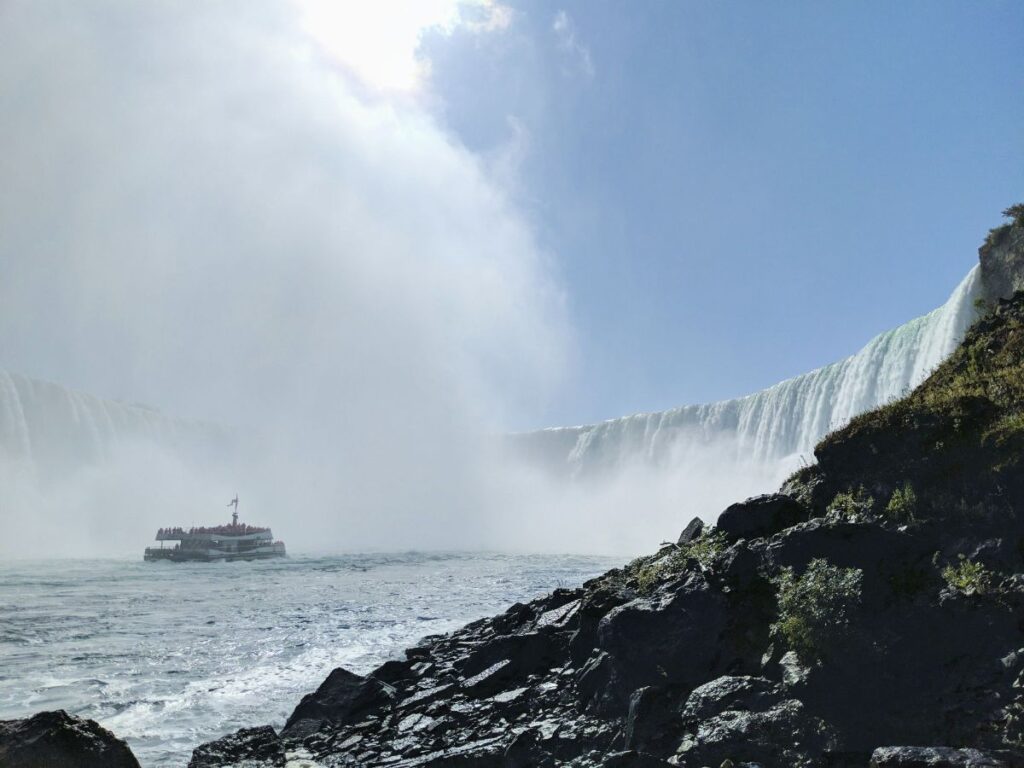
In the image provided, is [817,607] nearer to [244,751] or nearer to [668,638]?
[668,638]

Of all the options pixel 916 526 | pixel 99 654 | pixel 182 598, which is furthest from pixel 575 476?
pixel 916 526

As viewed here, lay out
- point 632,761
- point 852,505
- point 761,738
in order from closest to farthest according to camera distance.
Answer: point 761,738
point 632,761
point 852,505

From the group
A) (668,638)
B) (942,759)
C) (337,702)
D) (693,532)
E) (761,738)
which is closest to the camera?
(942,759)

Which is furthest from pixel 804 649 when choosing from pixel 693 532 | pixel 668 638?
pixel 693 532

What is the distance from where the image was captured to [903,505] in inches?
482

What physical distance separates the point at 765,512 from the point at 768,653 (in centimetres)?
478

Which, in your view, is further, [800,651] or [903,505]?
[903,505]

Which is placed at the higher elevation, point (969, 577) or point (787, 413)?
point (787, 413)

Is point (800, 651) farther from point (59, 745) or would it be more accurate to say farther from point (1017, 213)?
point (1017, 213)

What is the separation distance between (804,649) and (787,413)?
70.0 metres

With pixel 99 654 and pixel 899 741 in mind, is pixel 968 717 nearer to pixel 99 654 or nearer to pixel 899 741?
pixel 899 741

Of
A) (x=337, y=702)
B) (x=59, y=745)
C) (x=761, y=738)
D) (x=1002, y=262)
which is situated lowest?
(x=337, y=702)

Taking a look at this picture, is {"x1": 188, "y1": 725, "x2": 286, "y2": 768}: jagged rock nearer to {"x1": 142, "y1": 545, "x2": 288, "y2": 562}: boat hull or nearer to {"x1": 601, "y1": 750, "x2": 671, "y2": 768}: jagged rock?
{"x1": 601, "y1": 750, "x2": 671, "y2": 768}: jagged rock

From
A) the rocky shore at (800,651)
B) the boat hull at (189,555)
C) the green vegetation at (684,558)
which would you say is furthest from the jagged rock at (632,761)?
the boat hull at (189,555)
